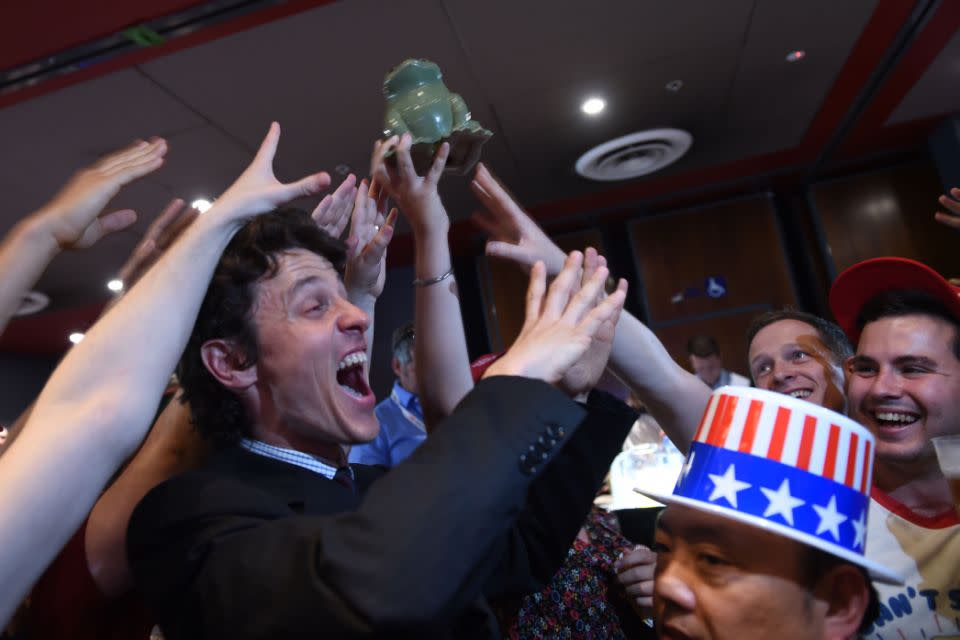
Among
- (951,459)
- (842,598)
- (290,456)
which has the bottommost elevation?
(842,598)

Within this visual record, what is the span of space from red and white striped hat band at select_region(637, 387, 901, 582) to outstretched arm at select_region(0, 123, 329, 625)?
666mm

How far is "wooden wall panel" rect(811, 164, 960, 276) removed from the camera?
5.41 metres

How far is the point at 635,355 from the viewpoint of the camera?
1421 mm

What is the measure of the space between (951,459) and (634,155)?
411 centimetres

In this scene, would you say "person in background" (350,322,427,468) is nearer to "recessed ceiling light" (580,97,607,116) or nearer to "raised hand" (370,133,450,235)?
"raised hand" (370,133,450,235)

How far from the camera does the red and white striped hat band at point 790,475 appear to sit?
0.85 meters

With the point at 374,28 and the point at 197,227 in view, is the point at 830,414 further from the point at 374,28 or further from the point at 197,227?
the point at 374,28

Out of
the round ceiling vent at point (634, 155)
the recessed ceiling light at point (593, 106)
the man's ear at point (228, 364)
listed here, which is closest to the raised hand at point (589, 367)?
the man's ear at point (228, 364)

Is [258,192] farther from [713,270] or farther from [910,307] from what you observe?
[713,270]

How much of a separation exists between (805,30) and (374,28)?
7.25ft

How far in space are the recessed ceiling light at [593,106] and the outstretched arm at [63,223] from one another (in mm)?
3137

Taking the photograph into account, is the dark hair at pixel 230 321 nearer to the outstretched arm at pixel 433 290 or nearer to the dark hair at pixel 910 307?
the outstretched arm at pixel 433 290

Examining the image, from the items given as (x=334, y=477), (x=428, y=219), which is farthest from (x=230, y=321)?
(x=428, y=219)

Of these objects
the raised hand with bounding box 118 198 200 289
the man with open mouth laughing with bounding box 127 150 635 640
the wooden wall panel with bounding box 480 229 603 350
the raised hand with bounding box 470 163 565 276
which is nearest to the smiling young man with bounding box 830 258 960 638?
the man with open mouth laughing with bounding box 127 150 635 640
